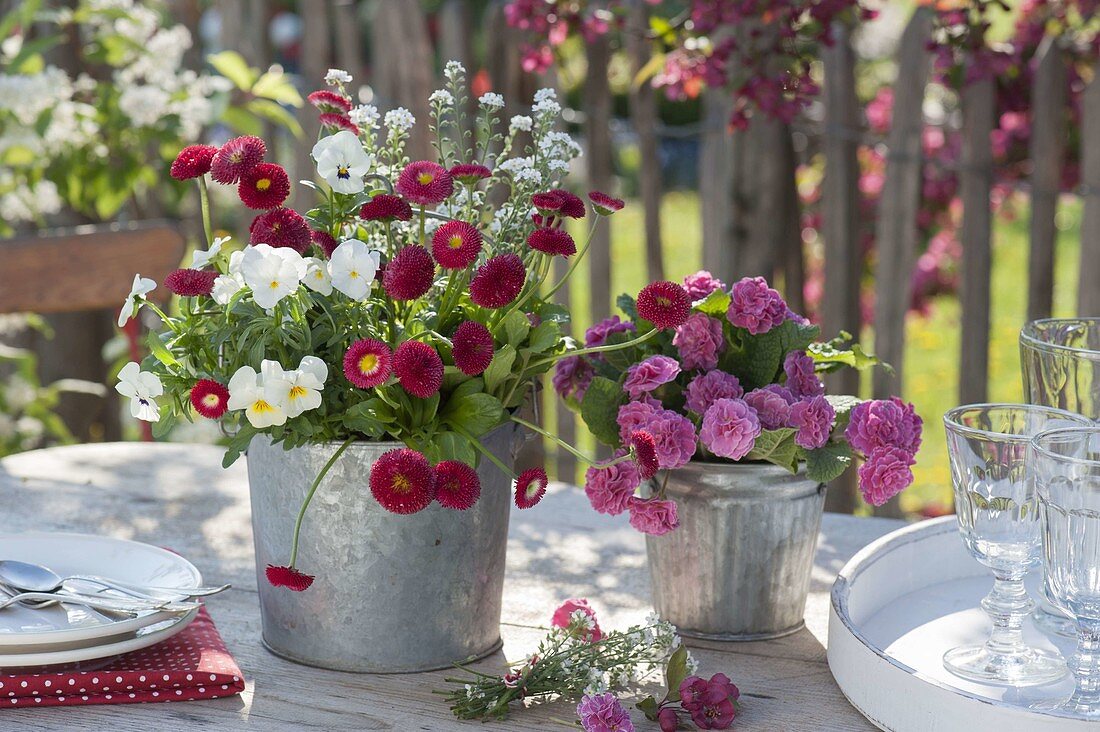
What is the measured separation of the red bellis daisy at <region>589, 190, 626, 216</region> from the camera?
925 millimetres

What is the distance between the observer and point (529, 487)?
2.97ft

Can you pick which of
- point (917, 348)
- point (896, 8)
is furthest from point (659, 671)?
point (896, 8)

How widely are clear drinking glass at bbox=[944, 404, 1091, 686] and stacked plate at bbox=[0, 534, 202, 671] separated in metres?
0.61

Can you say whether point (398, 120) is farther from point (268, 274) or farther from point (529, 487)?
point (529, 487)

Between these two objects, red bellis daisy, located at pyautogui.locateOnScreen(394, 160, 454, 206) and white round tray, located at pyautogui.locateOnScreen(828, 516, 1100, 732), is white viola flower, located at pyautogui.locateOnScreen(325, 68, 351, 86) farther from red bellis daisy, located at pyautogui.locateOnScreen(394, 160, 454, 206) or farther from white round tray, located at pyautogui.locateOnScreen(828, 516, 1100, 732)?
white round tray, located at pyautogui.locateOnScreen(828, 516, 1100, 732)

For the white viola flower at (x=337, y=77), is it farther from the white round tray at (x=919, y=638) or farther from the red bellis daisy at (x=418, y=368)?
the white round tray at (x=919, y=638)

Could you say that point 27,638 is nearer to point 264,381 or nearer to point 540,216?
point 264,381

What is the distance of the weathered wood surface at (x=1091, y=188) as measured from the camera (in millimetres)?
2076

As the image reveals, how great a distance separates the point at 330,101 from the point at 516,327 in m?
0.24

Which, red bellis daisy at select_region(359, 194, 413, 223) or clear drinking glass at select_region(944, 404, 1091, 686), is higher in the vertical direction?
red bellis daisy at select_region(359, 194, 413, 223)

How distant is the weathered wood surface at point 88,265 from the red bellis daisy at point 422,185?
127 centimetres

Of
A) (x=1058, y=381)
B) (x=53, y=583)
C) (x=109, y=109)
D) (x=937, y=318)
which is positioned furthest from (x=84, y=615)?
(x=937, y=318)

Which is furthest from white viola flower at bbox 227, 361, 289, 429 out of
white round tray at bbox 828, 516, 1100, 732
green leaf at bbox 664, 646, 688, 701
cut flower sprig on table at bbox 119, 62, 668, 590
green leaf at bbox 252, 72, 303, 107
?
green leaf at bbox 252, 72, 303, 107

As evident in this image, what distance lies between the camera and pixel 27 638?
35.9 inches
